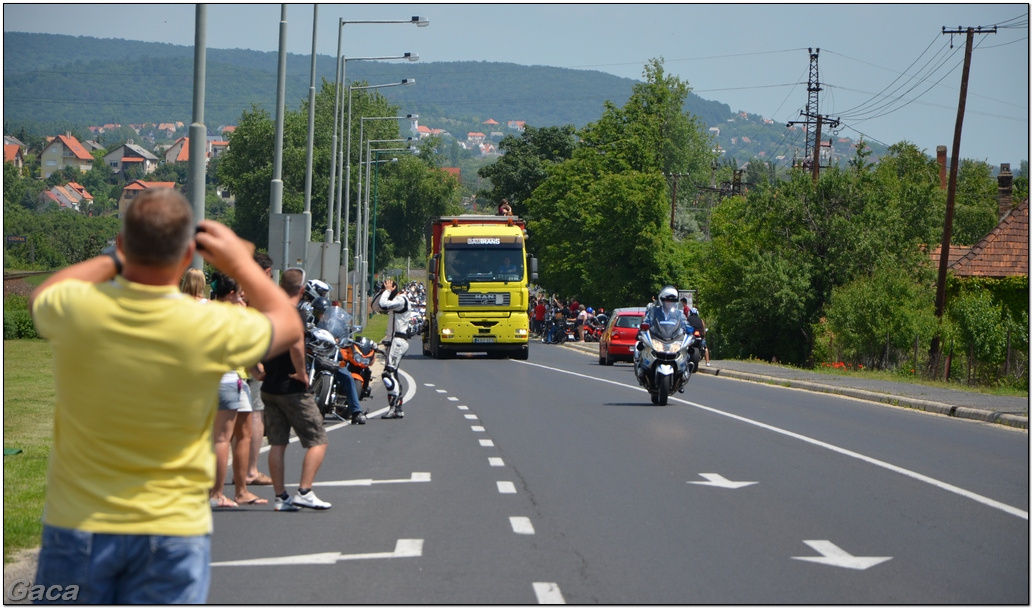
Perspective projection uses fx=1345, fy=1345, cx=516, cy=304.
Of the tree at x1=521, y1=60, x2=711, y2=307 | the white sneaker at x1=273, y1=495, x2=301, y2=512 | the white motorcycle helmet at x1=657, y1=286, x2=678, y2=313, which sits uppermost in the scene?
the tree at x1=521, y1=60, x2=711, y2=307

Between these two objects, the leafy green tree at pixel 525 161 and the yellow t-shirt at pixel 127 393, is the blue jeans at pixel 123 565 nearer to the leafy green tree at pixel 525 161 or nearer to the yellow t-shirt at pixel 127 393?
the yellow t-shirt at pixel 127 393

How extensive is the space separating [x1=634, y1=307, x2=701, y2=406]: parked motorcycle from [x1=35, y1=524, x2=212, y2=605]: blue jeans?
16.5 metres

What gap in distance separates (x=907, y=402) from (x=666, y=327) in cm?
483

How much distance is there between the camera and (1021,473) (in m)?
12.4

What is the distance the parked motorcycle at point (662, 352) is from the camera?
20.4 meters

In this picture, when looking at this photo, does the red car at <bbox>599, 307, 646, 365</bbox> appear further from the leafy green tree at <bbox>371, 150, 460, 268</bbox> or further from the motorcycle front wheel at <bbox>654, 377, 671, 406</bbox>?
the leafy green tree at <bbox>371, 150, 460, 268</bbox>

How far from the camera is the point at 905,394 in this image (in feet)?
77.5

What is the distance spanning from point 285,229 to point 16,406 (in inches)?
262

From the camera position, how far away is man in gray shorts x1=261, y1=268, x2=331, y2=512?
31.8ft

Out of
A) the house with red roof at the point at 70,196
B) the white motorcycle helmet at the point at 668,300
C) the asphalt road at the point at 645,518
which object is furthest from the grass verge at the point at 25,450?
the house with red roof at the point at 70,196

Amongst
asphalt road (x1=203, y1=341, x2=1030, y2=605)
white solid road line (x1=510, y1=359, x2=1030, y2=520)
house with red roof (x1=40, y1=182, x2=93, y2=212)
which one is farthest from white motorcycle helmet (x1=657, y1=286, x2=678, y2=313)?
house with red roof (x1=40, y1=182, x2=93, y2=212)

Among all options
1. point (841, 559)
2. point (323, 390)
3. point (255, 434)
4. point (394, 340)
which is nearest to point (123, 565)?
point (841, 559)

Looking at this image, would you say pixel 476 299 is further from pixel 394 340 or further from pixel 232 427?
pixel 232 427

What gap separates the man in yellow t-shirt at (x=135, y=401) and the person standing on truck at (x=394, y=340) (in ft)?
46.8
